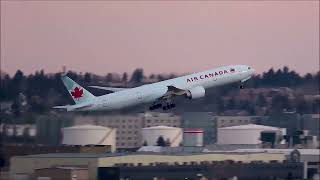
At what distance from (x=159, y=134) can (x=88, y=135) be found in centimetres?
1798

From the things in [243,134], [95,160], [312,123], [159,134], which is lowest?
[95,160]

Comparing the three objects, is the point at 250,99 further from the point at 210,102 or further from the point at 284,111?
the point at 210,102

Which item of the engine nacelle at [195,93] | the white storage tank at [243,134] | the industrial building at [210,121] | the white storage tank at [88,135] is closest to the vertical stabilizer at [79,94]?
the engine nacelle at [195,93]

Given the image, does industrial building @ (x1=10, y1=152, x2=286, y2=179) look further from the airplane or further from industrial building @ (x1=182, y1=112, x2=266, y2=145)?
industrial building @ (x1=182, y1=112, x2=266, y2=145)

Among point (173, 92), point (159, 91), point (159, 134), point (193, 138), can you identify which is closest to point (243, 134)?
point (159, 134)

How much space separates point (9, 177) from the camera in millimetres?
97750

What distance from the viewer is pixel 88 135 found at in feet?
449

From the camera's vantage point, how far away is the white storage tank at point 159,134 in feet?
496

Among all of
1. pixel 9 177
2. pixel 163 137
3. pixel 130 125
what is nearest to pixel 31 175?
pixel 9 177

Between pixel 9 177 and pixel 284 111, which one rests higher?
pixel 284 111

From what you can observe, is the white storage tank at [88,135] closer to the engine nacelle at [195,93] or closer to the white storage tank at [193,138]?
the white storage tank at [193,138]

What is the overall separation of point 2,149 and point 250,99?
2726 inches

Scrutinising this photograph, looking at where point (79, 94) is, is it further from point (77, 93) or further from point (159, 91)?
point (159, 91)

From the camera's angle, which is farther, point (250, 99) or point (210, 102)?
point (250, 99)
